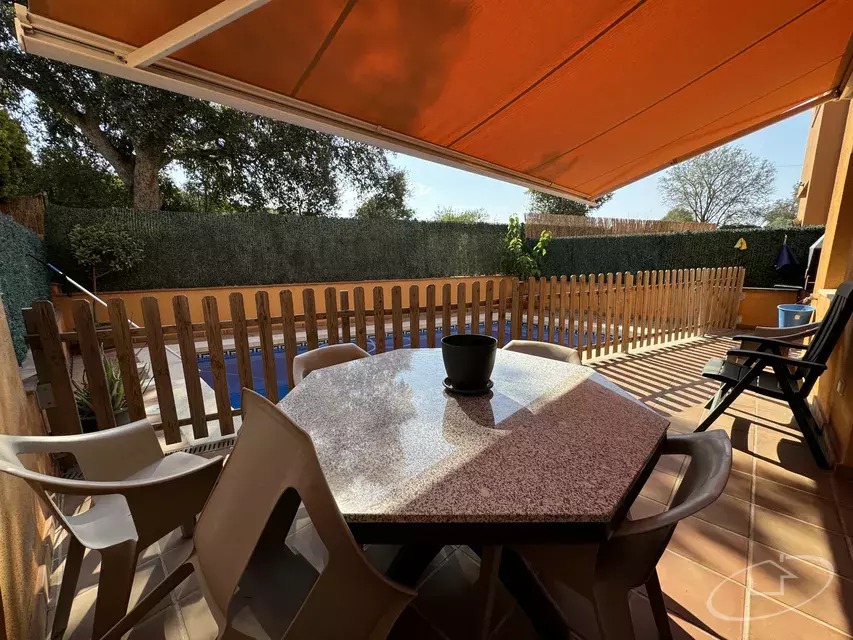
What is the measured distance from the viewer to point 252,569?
3.53 feet

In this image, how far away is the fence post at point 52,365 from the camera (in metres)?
2.35

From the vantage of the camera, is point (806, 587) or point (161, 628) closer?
point (161, 628)

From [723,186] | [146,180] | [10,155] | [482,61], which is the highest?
[723,186]

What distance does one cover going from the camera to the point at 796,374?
9.73ft

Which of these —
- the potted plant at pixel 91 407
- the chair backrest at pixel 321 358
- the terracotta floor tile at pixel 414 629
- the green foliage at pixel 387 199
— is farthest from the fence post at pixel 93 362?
the green foliage at pixel 387 199

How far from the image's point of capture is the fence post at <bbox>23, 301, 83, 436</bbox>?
2.35m

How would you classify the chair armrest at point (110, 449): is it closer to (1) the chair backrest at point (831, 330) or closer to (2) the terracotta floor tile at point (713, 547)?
(2) the terracotta floor tile at point (713, 547)

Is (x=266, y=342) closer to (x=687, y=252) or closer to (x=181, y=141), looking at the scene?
(x=687, y=252)

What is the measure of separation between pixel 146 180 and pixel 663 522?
1324 cm

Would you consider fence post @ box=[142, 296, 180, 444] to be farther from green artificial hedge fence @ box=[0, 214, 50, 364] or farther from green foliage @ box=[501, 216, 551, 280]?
green foliage @ box=[501, 216, 551, 280]

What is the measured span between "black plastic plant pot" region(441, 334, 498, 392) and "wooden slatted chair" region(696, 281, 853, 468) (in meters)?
2.50

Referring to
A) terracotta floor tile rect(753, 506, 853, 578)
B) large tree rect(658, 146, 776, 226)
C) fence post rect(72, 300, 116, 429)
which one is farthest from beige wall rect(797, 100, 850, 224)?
large tree rect(658, 146, 776, 226)

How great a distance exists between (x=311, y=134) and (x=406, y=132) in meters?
10.8

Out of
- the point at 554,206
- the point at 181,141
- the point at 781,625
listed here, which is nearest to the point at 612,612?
the point at 781,625
